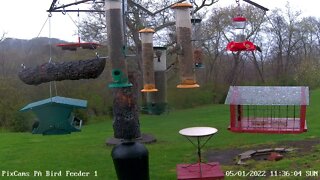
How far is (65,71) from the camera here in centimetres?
560

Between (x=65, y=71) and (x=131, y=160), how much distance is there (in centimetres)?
148

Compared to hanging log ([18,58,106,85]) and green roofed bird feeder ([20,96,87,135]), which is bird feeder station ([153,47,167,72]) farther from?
hanging log ([18,58,106,85])

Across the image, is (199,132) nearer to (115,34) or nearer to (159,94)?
(115,34)

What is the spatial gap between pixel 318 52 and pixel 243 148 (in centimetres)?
2924

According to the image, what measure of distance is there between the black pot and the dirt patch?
4.04 metres

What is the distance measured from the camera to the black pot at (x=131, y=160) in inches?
230

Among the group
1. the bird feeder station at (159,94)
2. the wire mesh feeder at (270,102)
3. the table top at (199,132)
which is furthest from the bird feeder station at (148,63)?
the wire mesh feeder at (270,102)

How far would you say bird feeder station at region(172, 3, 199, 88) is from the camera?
677 cm

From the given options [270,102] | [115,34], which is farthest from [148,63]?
[270,102]

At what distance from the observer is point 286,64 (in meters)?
32.6

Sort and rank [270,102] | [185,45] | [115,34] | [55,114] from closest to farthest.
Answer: [115,34]
[55,114]
[185,45]
[270,102]

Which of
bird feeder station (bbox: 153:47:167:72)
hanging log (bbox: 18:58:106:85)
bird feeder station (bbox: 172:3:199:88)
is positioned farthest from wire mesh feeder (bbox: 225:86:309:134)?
hanging log (bbox: 18:58:106:85)

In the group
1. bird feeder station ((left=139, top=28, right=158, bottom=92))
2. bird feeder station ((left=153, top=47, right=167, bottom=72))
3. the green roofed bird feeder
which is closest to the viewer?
the green roofed bird feeder

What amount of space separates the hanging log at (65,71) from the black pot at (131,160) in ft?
3.64
